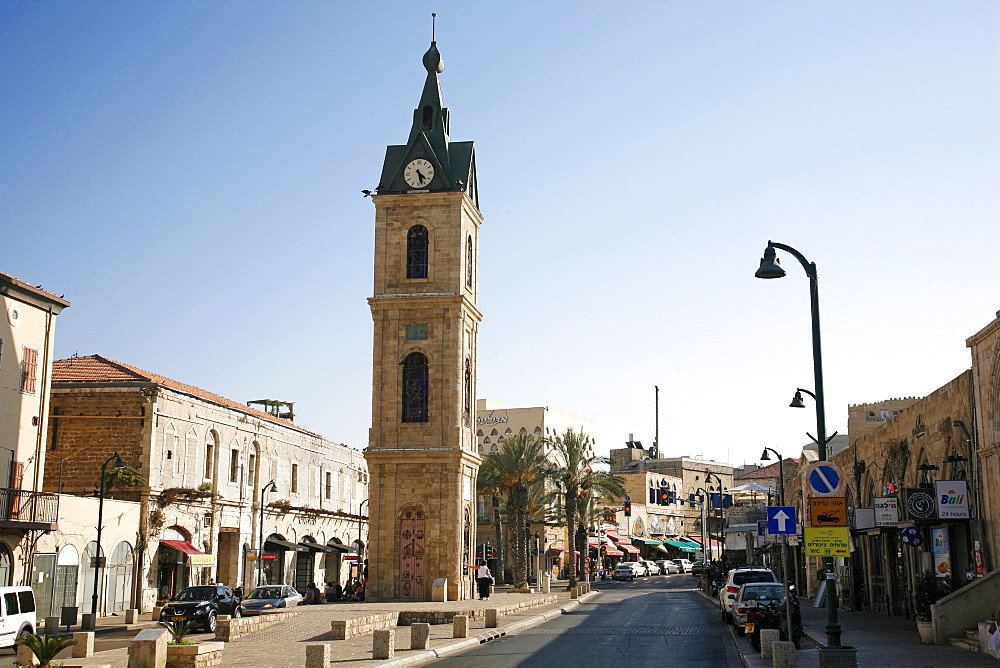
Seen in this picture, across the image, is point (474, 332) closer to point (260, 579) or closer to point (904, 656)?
point (260, 579)

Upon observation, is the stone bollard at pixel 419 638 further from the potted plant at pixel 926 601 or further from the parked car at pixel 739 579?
the parked car at pixel 739 579

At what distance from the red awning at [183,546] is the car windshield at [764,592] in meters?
24.6

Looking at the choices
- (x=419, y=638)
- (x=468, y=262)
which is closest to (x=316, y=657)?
(x=419, y=638)

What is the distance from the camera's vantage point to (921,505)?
2695 centimetres

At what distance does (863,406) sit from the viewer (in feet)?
277

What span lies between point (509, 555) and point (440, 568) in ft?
109

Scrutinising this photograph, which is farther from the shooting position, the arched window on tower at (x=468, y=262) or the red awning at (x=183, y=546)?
the arched window on tower at (x=468, y=262)

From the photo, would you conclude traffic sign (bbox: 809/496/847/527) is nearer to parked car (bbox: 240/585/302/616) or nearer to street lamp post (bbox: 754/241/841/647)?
street lamp post (bbox: 754/241/841/647)

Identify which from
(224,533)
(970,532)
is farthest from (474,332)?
(970,532)

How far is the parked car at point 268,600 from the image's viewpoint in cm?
3500

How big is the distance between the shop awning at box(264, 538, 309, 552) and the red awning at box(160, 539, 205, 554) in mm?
6730

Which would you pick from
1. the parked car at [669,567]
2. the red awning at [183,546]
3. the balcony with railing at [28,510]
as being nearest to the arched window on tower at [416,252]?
the red awning at [183,546]

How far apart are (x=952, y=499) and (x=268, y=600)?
74.1 ft

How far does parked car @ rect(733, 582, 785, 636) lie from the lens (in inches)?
1095
